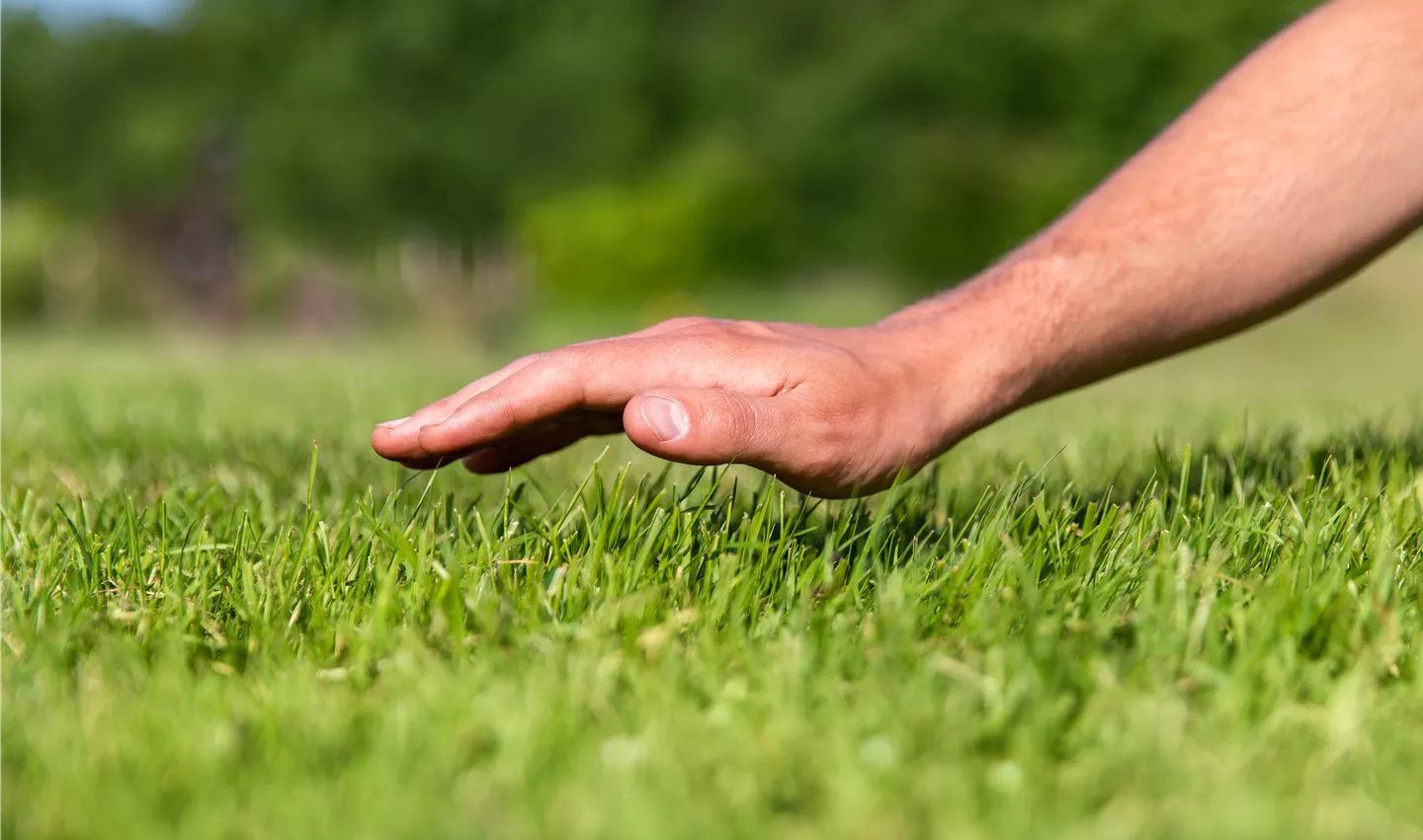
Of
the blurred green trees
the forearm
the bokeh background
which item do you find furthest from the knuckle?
the blurred green trees

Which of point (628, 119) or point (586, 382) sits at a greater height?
point (628, 119)

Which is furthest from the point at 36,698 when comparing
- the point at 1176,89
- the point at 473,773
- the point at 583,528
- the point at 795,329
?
the point at 1176,89

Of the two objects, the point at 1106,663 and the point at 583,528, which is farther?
the point at 583,528

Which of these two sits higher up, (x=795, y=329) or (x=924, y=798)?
(x=795, y=329)

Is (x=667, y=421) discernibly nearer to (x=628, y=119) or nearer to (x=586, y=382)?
(x=586, y=382)

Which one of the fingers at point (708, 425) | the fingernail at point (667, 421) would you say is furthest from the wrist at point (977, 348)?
the fingernail at point (667, 421)

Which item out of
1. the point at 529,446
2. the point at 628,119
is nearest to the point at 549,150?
the point at 628,119

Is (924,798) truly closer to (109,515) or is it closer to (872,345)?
(872,345)

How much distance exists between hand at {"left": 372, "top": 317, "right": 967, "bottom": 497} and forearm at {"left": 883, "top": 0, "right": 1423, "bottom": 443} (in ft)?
0.61

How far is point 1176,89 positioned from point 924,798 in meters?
27.1

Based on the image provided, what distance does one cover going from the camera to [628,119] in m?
31.4

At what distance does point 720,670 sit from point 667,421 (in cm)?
36

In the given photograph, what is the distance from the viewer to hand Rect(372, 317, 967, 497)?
1636 mm

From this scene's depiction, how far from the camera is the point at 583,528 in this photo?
A: 78.6 inches
